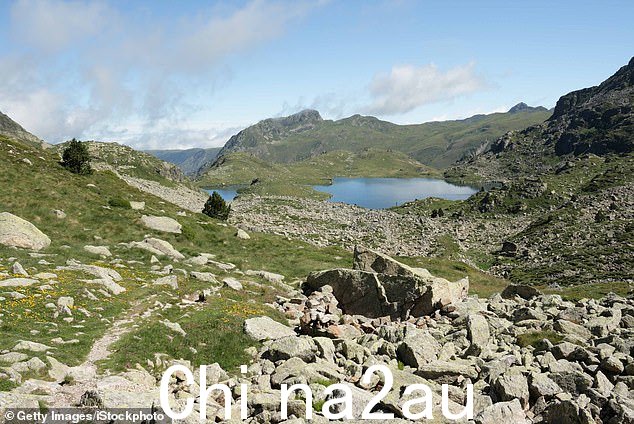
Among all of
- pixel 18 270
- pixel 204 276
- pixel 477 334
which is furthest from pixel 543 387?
pixel 18 270

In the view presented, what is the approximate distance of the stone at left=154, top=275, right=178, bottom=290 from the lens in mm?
31278

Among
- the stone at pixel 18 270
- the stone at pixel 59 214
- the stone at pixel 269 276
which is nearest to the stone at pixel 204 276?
the stone at pixel 269 276

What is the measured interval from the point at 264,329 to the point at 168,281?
440 inches

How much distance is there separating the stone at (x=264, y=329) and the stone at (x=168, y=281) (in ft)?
30.7

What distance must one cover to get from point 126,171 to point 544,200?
169891 millimetres

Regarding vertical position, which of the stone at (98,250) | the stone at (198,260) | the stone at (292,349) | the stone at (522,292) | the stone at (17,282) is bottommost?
the stone at (522,292)

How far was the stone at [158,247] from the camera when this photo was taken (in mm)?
41750

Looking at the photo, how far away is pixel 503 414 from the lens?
14695mm

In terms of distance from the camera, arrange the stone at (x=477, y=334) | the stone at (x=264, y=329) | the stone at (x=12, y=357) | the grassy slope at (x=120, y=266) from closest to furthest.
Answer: the stone at (x=12, y=357) → the grassy slope at (x=120, y=266) → the stone at (x=477, y=334) → the stone at (x=264, y=329)

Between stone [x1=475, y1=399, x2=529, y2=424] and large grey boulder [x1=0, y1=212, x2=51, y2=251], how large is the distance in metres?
36.2

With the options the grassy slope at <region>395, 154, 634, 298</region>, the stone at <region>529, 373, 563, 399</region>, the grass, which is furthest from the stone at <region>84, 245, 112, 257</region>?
the grassy slope at <region>395, 154, 634, 298</region>

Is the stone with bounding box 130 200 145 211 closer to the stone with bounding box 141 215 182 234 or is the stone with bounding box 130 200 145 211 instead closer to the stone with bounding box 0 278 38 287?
the stone with bounding box 141 215 182 234

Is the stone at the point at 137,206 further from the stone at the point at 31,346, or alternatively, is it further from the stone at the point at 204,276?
the stone at the point at 31,346

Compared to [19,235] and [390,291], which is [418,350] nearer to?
[390,291]
